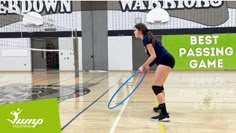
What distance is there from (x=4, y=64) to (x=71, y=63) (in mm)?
3890

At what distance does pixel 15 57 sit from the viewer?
16.8 meters

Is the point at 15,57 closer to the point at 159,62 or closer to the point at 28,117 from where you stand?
the point at 159,62

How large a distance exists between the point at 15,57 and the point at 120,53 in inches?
234

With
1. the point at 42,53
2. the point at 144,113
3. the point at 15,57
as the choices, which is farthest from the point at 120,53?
the point at 144,113

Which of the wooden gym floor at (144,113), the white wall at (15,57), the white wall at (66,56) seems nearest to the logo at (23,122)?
the wooden gym floor at (144,113)

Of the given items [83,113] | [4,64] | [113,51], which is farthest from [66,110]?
[4,64]

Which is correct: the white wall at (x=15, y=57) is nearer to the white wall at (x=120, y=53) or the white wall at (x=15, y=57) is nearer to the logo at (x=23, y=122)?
the white wall at (x=120, y=53)

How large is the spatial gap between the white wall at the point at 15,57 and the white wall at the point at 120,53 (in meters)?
4.61

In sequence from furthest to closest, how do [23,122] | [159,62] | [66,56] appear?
1. [66,56]
2. [159,62]
3. [23,122]

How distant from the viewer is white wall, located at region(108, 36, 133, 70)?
52.2 feet

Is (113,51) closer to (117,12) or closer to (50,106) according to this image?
(117,12)

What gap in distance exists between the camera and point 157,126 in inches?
156

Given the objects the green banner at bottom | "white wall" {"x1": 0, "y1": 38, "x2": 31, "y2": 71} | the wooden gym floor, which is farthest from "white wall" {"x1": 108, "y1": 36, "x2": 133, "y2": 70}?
the green banner at bottom

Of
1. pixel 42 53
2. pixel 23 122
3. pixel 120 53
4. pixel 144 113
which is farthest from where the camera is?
pixel 42 53
